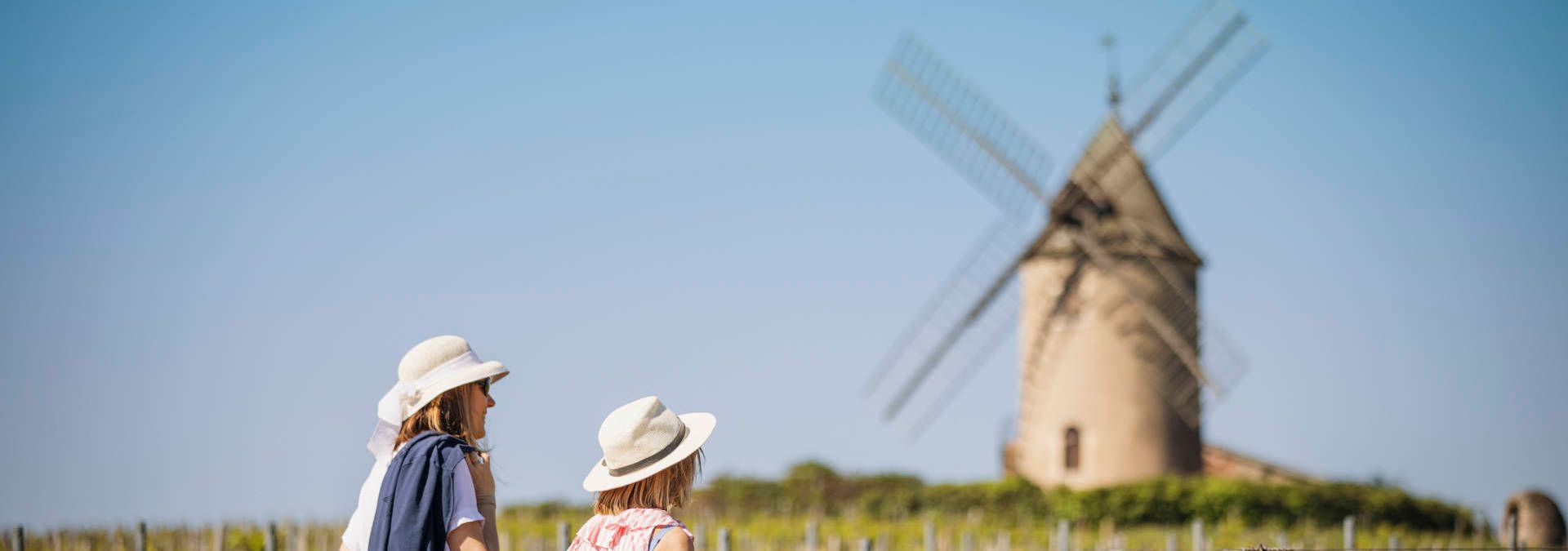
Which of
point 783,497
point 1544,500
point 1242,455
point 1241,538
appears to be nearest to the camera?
point 1544,500

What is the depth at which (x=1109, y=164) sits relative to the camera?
→ 19.0m

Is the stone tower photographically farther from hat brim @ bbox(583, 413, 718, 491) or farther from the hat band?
the hat band

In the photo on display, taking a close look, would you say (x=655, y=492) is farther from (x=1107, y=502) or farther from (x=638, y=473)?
(x=1107, y=502)

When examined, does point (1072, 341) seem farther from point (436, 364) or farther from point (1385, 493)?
point (436, 364)

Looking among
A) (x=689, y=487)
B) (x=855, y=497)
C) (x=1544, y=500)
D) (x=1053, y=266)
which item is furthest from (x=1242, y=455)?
(x=689, y=487)

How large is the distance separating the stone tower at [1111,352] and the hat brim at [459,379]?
1581cm

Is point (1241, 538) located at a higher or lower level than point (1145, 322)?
lower

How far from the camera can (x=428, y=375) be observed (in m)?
3.43

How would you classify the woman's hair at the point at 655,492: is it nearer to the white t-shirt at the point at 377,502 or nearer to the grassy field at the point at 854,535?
the white t-shirt at the point at 377,502


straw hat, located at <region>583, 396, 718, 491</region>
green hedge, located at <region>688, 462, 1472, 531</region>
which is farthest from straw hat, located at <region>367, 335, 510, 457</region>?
green hedge, located at <region>688, 462, 1472, 531</region>

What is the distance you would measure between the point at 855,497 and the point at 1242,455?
567 centimetres

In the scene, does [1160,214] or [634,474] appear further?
[1160,214]

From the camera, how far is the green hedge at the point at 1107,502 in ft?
A: 56.1

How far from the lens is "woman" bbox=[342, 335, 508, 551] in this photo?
3211mm
